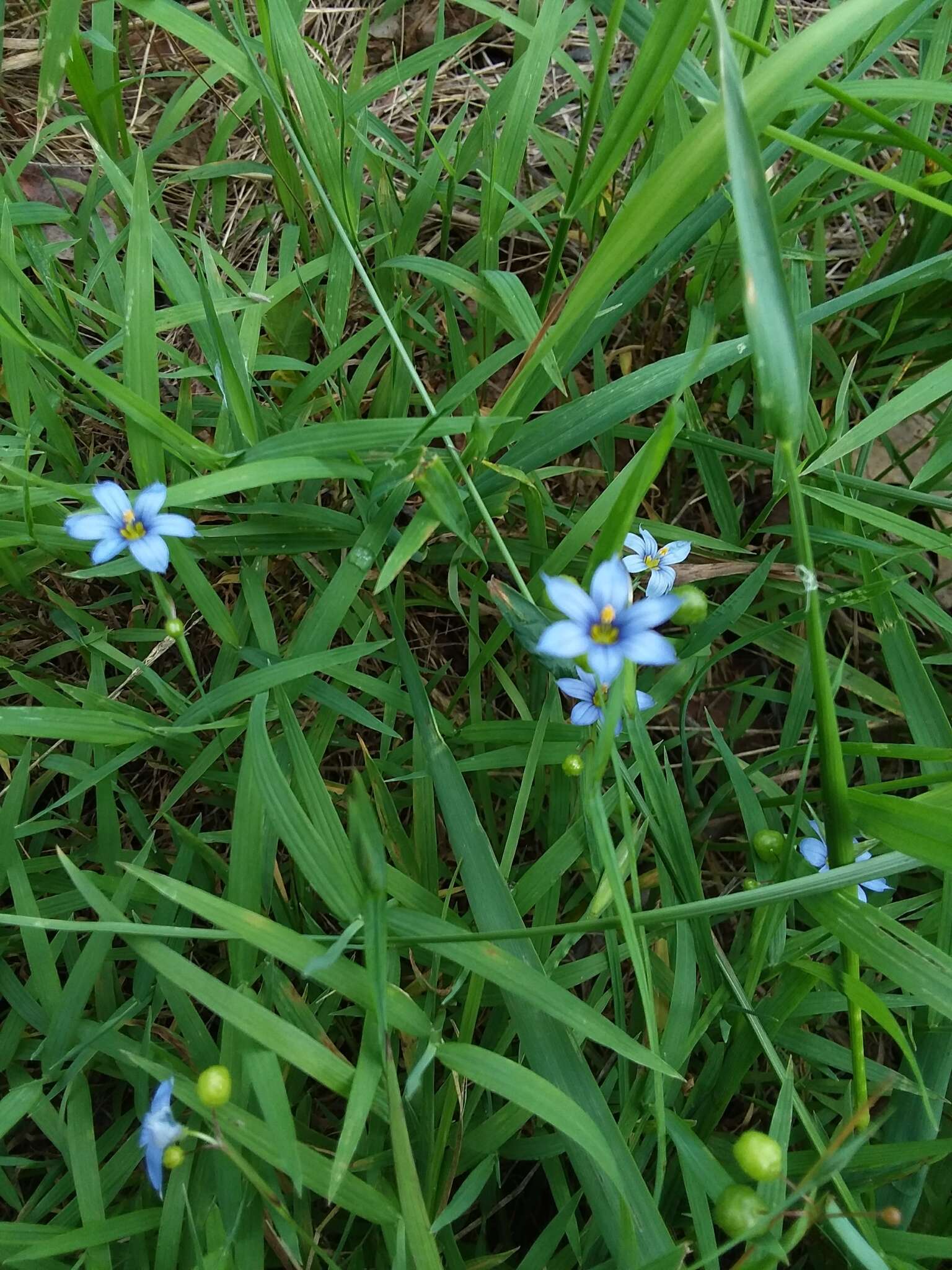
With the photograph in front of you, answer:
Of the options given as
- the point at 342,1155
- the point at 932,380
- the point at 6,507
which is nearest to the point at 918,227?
the point at 932,380

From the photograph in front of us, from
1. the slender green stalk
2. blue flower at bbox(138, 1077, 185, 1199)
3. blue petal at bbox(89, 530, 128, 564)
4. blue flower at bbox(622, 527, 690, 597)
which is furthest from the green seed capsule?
the slender green stalk

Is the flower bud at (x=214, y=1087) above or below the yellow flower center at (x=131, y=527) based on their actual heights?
below

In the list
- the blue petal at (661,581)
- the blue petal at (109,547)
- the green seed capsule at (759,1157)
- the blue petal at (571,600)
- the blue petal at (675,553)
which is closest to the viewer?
the green seed capsule at (759,1157)

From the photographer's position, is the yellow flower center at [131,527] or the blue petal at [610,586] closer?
the blue petal at [610,586]

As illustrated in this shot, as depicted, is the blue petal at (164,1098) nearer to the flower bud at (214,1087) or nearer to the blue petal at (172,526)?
the flower bud at (214,1087)

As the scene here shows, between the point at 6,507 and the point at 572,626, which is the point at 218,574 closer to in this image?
the point at 6,507

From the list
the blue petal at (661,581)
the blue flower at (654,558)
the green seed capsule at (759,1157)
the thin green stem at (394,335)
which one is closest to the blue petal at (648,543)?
the blue flower at (654,558)

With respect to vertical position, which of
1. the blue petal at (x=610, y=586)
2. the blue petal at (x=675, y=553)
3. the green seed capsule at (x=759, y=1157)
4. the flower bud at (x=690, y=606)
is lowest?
the green seed capsule at (x=759, y=1157)
